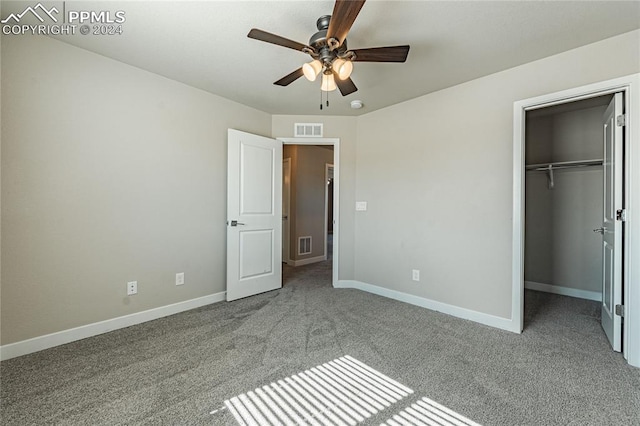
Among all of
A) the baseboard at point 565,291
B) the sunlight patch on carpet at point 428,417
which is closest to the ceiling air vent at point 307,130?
the sunlight patch on carpet at point 428,417

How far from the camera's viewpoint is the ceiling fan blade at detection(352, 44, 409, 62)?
1.82 m

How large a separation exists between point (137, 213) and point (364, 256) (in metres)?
2.74

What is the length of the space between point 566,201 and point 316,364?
401cm

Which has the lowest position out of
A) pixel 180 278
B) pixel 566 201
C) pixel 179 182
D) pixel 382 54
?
pixel 180 278

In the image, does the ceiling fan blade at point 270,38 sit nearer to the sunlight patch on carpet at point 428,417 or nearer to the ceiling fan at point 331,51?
the ceiling fan at point 331,51

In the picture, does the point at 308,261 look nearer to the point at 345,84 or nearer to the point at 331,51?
the point at 345,84

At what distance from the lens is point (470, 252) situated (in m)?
2.91

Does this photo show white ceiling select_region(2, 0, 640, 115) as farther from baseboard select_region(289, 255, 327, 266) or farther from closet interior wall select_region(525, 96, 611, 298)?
baseboard select_region(289, 255, 327, 266)

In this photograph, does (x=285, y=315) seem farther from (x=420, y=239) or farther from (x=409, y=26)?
(x=409, y=26)

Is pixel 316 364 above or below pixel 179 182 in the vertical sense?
below

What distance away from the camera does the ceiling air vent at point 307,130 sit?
3.94 metres

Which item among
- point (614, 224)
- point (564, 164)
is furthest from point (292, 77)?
point (564, 164)

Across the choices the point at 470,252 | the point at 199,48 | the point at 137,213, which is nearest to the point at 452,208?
the point at 470,252

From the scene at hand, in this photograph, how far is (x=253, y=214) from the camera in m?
3.61
